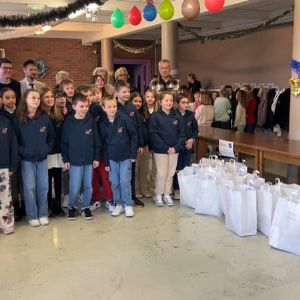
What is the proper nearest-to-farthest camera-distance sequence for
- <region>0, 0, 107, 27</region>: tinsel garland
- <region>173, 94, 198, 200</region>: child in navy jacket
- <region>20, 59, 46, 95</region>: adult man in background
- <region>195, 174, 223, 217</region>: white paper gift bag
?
1. <region>195, 174, 223, 217</region>: white paper gift bag
2. <region>20, 59, 46, 95</region>: adult man in background
3. <region>173, 94, 198, 200</region>: child in navy jacket
4. <region>0, 0, 107, 27</region>: tinsel garland

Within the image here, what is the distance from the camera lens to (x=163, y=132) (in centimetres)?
425

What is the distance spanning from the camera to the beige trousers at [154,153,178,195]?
4.31m

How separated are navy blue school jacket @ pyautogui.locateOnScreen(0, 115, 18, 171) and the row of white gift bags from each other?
7.17ft

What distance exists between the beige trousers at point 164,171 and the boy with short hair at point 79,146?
0.71 metres

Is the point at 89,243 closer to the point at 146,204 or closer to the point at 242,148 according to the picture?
the point at 146,204

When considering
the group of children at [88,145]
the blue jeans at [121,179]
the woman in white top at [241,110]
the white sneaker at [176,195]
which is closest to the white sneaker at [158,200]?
the group of children at [88,145]

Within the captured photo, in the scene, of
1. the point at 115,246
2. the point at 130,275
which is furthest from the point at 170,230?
the point at 130,275

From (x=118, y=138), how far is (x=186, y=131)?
2.94ft

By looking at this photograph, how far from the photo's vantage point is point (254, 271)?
9.36 ft

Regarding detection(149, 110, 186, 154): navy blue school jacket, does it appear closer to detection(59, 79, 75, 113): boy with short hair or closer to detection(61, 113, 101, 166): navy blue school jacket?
detection(61, 113, 101, 166): navy blue school jacket

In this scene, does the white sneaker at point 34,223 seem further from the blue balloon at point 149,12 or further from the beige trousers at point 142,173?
the blue balloon at point 149,12

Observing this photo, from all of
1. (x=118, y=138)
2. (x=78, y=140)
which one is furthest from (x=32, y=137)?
(x=118, y=138)

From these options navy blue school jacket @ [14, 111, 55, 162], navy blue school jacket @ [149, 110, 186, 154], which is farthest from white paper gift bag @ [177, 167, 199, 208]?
navy blue school jacket @ [14, 111, 55, 162]

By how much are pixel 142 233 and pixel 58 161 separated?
42.1 inches
